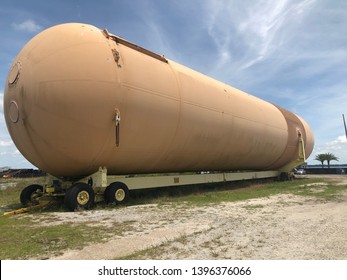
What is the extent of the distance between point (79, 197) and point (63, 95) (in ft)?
9.68

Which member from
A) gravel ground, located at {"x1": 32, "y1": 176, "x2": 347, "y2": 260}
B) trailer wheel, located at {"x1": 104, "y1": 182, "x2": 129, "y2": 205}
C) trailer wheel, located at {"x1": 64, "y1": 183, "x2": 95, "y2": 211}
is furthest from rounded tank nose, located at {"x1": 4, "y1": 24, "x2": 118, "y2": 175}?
gravel ground, located at {"x1": 32, "y1": 176, "x2": 347, "y2": 260}

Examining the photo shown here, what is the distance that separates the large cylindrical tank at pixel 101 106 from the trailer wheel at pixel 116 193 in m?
0.57

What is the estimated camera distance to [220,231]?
21.9ft

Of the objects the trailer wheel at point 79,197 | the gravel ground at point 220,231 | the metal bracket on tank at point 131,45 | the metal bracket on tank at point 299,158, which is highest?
the metal bracket on tank at point 131,45

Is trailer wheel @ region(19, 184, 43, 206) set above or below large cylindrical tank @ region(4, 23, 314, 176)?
below

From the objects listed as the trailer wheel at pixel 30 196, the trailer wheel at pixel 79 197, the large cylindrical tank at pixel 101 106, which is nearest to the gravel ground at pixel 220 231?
the trailer wheel at pixel 79 197

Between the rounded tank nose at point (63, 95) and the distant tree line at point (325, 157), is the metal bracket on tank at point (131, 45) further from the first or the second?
the distant tree line at point (325, 157)

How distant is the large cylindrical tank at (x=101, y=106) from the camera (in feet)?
29.6

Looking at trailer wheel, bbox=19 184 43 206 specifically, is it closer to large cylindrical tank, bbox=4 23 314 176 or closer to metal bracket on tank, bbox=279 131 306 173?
large cylindrical tank, bbox=4 23 314 176

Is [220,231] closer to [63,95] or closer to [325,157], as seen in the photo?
[63,95]

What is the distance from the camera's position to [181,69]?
12.8 metres

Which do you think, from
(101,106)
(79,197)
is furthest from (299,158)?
(79,197)

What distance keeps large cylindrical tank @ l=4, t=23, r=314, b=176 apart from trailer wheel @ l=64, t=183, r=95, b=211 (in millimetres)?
701

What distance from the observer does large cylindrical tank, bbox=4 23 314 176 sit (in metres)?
9.01
